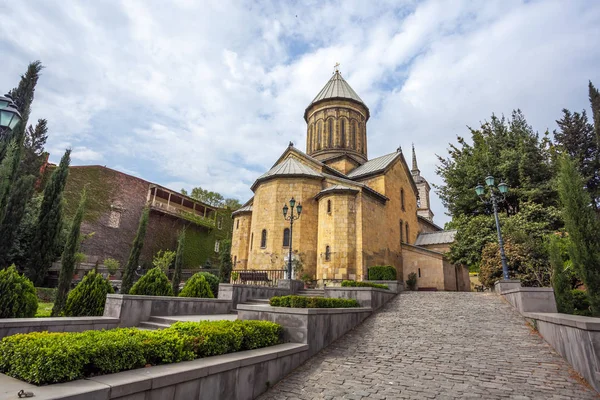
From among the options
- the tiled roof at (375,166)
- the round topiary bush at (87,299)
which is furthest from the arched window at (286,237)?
the round topiary bush at (87,299)

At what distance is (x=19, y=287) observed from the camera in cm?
668

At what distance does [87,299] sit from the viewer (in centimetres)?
773

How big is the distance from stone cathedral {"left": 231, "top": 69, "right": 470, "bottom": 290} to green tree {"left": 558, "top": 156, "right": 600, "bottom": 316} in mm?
9073

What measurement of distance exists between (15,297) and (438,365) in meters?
8.47

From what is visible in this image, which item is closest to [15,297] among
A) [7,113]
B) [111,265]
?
[7,113]

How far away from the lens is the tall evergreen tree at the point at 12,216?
16.1 metres

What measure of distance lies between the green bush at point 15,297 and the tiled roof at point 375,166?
18.6 m

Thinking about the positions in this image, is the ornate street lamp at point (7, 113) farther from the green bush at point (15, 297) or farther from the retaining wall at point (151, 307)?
the retaining wall at point (151, 307)

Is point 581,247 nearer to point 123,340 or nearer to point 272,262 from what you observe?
point 123,340

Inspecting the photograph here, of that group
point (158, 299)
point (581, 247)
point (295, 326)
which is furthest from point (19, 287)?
point (581, 247)

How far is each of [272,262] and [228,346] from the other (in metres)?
13.0

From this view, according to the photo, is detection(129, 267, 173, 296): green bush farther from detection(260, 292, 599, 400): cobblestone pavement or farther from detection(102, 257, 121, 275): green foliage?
detection(102, 257, 121, 275): green foliage

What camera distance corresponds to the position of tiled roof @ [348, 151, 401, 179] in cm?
2169

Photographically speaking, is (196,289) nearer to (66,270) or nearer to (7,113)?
(66,270)
